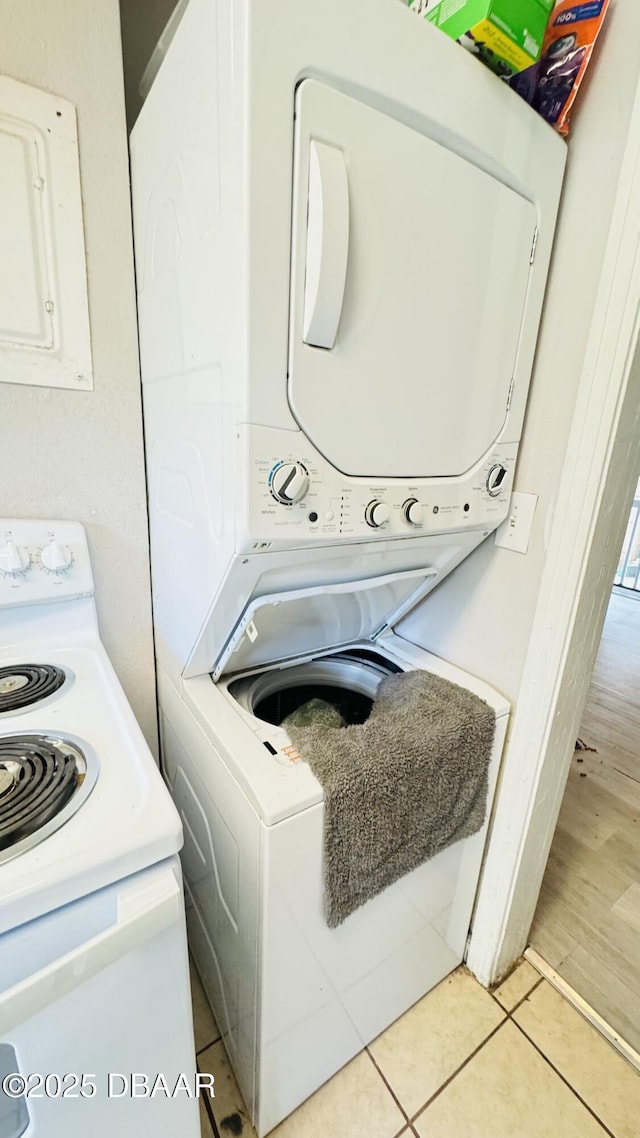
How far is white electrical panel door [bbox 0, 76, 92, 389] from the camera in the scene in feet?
3.22

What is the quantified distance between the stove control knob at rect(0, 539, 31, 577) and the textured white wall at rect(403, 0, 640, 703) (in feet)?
3.74

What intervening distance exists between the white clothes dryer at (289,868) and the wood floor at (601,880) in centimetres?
43

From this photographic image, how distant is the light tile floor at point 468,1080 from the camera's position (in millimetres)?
1200

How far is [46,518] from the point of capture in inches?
46.6

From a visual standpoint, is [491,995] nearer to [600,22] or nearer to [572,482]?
[572,482]

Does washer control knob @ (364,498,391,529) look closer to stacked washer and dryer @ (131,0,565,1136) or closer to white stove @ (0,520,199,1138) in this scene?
stacked washer and dryer @ (131,0,565,1136)

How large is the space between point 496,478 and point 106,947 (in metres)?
1.12

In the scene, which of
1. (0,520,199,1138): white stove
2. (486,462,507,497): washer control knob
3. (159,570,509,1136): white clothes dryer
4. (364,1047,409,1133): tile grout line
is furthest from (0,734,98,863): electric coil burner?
(364,1047,409,1133): tile grout line

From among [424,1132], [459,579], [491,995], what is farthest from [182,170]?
[491,995]

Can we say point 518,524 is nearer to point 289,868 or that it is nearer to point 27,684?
point 289,868

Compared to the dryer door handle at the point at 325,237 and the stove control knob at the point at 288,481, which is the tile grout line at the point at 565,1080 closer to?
the stove control knob at the point at 288,481

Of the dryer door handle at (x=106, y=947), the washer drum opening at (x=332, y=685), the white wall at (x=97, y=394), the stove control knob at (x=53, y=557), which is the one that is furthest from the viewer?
the washer drum opening at (x=332, y=685)

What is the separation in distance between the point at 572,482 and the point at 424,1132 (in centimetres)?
163

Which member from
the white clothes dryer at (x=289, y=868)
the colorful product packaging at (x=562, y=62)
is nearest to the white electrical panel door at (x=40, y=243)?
the white clothes dryer at (x=289, y=868)
